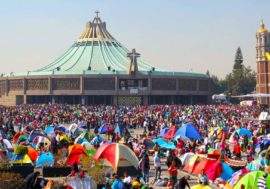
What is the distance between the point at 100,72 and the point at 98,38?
41.9 ft

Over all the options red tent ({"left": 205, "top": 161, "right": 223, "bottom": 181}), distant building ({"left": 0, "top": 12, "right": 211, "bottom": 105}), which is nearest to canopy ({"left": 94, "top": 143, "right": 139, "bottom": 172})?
red tent ({"left": 205, "top": 161, "right": 223, "bottom": 181})

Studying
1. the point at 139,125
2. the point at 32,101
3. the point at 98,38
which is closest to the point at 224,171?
the point at 139,125

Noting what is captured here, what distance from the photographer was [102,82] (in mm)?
75688

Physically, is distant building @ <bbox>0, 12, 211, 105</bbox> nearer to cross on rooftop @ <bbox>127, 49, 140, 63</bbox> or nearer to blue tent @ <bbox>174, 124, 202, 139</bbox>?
cross on rooftop @ <bbox>127, 49, 140, 63</bbox>

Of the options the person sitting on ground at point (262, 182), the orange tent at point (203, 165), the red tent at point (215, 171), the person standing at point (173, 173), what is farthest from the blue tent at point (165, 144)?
the person sitting on ground at point (262, 182)

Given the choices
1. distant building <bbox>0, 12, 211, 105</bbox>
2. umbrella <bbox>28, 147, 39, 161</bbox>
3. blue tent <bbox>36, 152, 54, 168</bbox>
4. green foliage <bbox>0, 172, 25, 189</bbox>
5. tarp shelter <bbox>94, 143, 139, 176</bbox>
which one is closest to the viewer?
green foliage <bbox>0, 172, 25, 189</bbox>

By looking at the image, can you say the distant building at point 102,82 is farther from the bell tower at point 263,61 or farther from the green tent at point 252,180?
the green tent at point 252,180

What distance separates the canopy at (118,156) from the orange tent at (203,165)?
1.73 metres

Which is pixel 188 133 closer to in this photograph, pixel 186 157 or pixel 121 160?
pixel 186 157

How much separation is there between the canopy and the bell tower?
216 feet

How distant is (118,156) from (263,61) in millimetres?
72358

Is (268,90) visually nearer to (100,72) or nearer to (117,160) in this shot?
(100,72)

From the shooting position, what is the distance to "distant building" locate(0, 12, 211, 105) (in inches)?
2980

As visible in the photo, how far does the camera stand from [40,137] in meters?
20.9
